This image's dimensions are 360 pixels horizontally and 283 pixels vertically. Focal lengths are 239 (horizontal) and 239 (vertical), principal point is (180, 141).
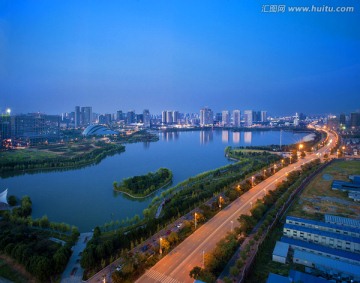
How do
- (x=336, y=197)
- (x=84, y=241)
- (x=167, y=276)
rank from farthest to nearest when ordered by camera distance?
(x=336, y=197), (x=84, y=241), (x=167, y=276)

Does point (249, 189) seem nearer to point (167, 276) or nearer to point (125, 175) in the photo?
point (167, 276)

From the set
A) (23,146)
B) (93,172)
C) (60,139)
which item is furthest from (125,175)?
(60,139)

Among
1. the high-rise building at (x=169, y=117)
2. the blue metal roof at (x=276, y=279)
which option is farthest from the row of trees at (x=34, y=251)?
the high-rise building at (x=169, y=117)

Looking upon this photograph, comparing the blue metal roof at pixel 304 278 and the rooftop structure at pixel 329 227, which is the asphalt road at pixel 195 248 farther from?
the blue metal roof at pixel 304 278

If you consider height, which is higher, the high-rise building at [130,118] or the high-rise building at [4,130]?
the high-rise building at [130,118]

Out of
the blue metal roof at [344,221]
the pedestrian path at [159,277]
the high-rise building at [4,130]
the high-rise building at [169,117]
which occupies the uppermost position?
the high-rise building at [169,117]

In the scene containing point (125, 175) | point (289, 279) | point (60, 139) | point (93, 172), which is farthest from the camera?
point (60, 139)

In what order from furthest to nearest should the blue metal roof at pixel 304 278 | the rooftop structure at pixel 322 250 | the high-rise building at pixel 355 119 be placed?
the high-rise building at pixel 355 119 → the rooftop structure at pixel 322 250 → the blue metal roof at pixel 304 278
